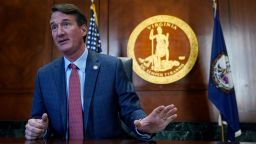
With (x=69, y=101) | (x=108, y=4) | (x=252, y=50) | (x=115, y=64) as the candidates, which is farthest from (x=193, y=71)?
(x=69, y=101)

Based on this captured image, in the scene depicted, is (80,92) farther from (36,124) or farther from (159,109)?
(159,109)

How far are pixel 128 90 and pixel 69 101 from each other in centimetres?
38

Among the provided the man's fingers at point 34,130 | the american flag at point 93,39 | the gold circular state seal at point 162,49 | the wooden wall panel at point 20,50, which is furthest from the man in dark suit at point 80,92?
the wooden wall panel at point 20,50

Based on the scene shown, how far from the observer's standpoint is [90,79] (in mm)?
1875

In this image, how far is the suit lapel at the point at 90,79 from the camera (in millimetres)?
1787

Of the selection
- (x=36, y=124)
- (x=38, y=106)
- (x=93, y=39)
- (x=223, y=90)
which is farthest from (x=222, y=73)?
(x=36, y=124)

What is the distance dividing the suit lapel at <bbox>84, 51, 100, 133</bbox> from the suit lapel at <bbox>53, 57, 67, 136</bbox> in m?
0.13

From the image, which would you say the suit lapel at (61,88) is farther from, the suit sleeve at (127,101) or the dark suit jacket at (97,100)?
the suit sleeve at (127,101)

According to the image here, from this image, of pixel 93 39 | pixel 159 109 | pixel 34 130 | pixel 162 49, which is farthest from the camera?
pixel 162 49

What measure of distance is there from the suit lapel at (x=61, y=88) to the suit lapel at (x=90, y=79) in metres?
0.13

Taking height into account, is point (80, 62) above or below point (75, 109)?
above

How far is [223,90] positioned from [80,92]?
192cm

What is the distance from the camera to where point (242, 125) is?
3545mm

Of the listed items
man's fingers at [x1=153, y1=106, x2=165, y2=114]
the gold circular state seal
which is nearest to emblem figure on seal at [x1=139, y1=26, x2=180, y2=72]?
the gold circular state seal
